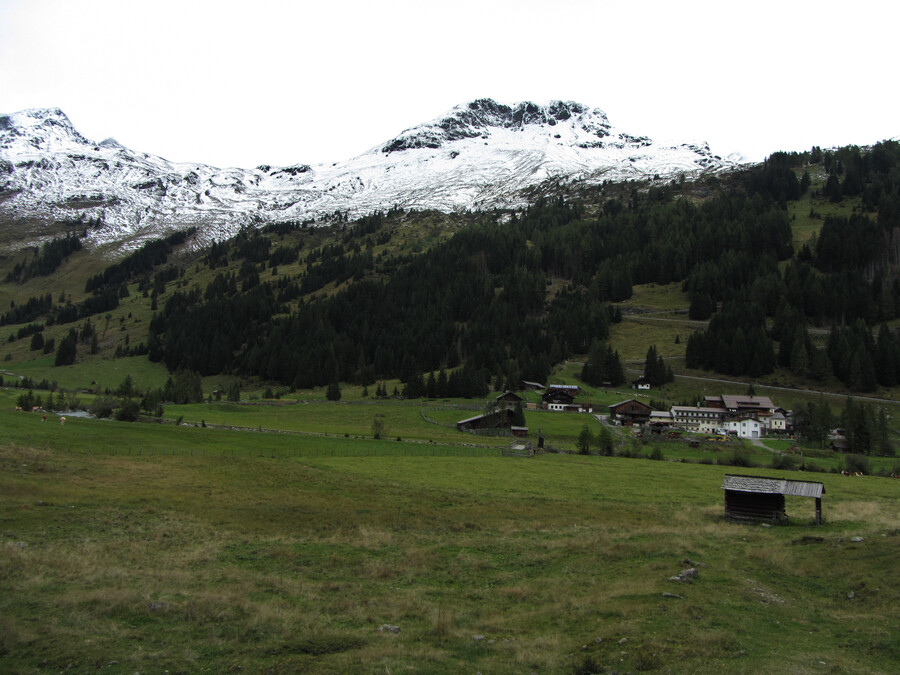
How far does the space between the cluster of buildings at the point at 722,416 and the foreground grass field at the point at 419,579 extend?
6075 centimetres

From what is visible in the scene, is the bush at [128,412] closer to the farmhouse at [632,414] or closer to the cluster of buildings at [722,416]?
the cluster of buildings at [722,416]

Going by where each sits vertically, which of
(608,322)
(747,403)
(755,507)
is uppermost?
(608,322)

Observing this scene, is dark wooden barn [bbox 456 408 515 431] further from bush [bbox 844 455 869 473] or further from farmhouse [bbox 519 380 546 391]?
bush [bbox 844 455 869 473]

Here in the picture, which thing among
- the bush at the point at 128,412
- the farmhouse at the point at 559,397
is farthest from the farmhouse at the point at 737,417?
the bush at the point at 128,412

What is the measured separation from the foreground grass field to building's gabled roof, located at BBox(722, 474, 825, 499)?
236cm

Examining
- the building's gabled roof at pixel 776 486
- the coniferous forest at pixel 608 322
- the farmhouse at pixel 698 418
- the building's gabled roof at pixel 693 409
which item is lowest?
the farmhouse at pixel 698 418

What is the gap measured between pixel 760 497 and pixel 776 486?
1561 millimetres

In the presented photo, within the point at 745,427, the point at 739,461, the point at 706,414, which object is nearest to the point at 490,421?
the point at 739,461

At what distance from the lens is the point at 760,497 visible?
36.4 meters

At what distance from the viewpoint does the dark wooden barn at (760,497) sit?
3488 centimetres

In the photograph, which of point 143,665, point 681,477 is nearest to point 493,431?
point 681,477

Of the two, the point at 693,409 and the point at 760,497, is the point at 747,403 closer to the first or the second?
the point at 693,409

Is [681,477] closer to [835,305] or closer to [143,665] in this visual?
[143,665]

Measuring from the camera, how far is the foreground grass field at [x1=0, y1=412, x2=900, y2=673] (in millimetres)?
15070
